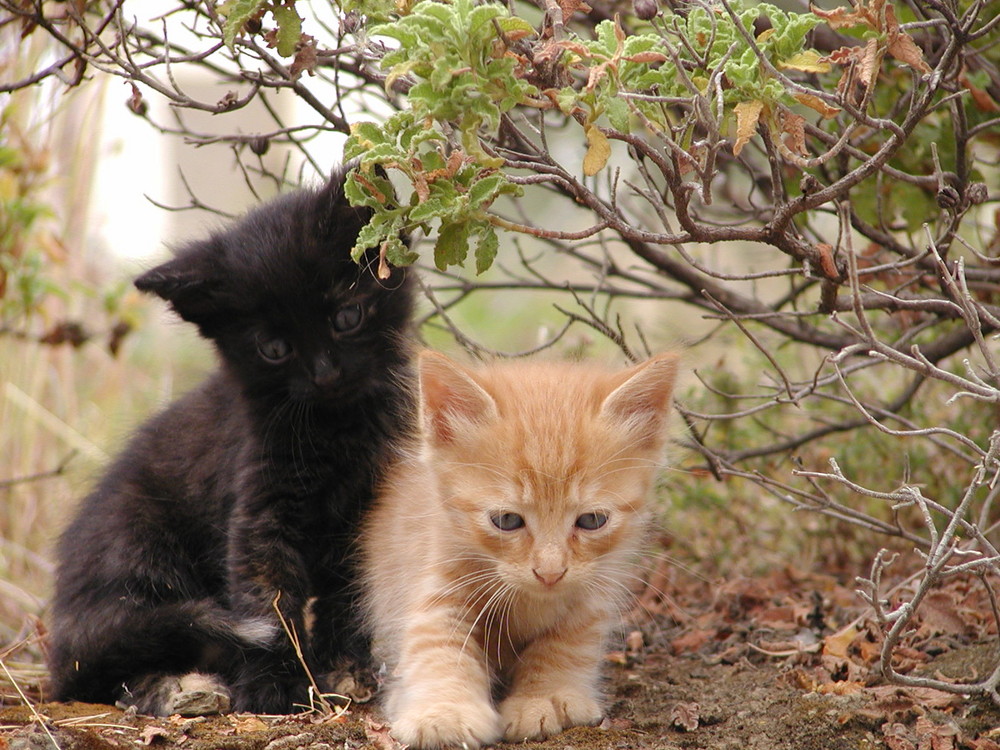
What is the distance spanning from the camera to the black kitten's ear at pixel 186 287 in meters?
2.89

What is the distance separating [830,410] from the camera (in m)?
4.48

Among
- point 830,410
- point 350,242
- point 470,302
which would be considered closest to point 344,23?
point 350,242

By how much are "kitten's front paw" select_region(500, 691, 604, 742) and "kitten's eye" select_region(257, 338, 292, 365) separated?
116 cm

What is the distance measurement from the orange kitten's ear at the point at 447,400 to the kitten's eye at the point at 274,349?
56 cm

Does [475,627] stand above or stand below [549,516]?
below

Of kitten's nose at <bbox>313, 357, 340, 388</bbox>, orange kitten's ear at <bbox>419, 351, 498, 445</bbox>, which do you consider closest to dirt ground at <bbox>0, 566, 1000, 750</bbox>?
orange kitten's ear at <bbox>419, 351, 498, 445</bbox>

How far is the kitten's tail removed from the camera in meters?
2.81

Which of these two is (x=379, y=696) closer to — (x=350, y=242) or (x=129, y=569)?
(x=129, y=569)

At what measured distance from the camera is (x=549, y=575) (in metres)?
2.35

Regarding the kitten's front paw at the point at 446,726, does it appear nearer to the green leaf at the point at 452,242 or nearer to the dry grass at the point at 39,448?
the green leaf at the point at 452,242

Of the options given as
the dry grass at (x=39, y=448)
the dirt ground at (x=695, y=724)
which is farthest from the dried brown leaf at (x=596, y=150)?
the dry grass at (x=39, y=448)

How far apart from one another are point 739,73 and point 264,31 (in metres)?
1.22

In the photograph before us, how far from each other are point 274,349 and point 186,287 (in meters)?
0.31

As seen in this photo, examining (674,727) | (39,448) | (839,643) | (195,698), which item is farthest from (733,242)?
(39,448)
